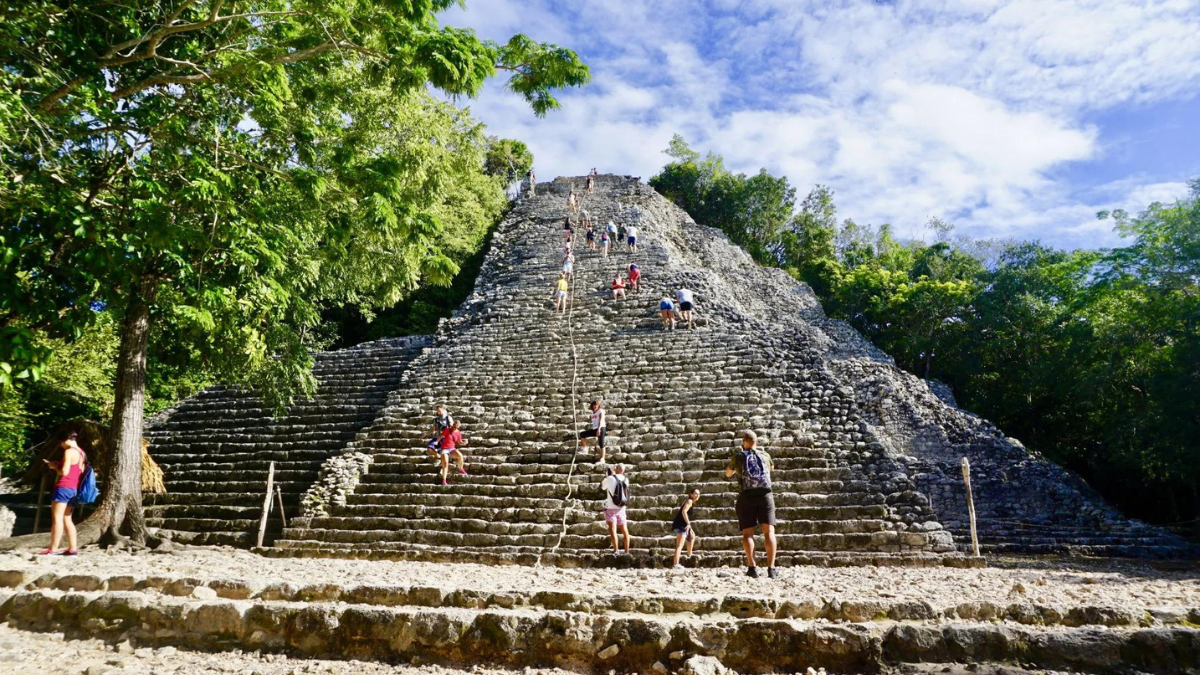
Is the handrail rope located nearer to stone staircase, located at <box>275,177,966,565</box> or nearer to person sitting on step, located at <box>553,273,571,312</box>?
stone staircase, located at <box>275,177,966,565</box>

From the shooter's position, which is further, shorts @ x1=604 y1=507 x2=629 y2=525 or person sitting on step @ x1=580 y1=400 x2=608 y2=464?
person sitting on step @ x1=580 y1=400 x2=608 y2=464

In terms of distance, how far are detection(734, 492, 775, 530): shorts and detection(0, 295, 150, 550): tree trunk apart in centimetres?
671

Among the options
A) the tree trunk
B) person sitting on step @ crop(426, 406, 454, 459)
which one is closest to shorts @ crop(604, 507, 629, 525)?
person sitting on step @ crop(426, 406, 454, 459)

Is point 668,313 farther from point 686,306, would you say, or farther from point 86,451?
point 86,451

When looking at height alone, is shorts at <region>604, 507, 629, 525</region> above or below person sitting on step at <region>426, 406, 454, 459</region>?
below

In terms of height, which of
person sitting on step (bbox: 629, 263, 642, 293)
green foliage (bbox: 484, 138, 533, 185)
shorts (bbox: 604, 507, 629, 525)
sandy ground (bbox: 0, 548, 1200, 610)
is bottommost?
sandy ground (bbox: 0, 548, 1200, 610)

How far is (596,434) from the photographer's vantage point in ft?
27.0

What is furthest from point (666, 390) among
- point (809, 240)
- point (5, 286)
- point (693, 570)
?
point (809, 240)

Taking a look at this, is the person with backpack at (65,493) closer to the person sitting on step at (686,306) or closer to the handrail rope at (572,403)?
the handrail rope at (572,403)

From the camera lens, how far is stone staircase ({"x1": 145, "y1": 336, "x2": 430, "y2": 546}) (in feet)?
28.6

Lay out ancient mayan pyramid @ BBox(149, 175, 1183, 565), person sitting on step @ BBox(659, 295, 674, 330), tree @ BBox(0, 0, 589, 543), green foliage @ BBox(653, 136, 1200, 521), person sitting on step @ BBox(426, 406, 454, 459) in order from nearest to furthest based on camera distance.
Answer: tree @ BBox(0, 0, 589, 543) < ancient mayan pyramid @ BBox(149, 175, 1183, 565) < person sitting on step @ BBox(426, 406, 454, 459) < green foliage @ BBox(653, 136, 1200, 521) < person sitting on step @ BBox(659, 295, 674, 330)

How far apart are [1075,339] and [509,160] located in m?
25.6

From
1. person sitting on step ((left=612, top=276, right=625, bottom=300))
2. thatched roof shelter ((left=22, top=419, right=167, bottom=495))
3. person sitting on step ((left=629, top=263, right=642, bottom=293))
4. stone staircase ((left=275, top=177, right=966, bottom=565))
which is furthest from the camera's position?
person sitting on step ((left=629, top=263, right=642, bottom=293))

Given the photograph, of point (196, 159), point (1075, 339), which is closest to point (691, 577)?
point (196, 159)
